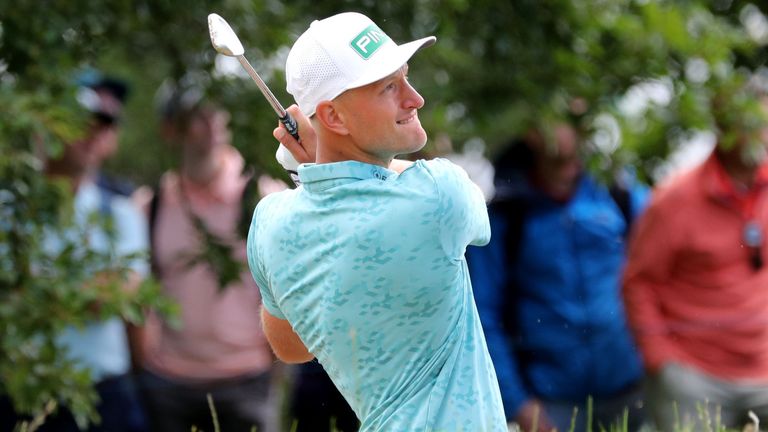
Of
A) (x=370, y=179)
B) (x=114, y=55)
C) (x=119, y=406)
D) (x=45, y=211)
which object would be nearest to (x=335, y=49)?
(x=370, y=179)

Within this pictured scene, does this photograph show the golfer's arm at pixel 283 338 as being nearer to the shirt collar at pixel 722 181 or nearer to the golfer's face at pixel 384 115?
the golfer's face at pixel 384 115

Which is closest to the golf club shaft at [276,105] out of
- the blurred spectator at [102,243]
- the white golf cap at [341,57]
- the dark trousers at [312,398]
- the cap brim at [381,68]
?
the white golf cap at [341,57]

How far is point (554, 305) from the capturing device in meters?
6.35

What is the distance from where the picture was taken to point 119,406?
21.6 ft

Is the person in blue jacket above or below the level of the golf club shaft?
below

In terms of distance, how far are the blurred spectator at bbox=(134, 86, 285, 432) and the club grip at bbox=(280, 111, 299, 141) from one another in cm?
387

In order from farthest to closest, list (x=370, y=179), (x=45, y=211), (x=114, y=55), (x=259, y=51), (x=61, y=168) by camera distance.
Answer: (x=114, y=55)
(x=61, y=168)
(x=259, y=51)
(x=45, y=211)
(x=370, y=179)

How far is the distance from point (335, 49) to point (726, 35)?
405cm

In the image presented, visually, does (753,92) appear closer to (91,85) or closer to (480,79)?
(480,79)

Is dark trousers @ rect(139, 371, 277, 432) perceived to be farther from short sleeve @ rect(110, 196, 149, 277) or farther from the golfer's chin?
the golfer's chin

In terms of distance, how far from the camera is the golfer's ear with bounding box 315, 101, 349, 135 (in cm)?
266

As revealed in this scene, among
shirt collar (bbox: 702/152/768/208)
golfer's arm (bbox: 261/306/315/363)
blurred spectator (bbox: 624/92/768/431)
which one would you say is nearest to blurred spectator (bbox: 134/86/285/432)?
blurred spectator (bbox: 624/92/768/431)

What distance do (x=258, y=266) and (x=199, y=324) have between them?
4115mm

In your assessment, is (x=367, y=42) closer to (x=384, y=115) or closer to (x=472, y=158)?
(x=384, y=115)
